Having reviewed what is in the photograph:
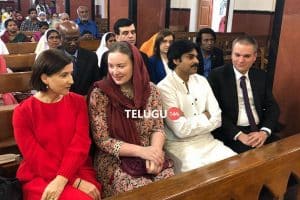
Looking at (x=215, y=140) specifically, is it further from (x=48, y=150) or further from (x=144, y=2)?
(x=144, y=2)

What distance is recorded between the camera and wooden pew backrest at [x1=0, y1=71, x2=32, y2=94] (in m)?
2.34

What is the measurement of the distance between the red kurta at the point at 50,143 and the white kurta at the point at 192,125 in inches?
21.0

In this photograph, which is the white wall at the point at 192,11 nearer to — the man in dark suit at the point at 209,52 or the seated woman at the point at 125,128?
the man in dark suit at the point at 209,52

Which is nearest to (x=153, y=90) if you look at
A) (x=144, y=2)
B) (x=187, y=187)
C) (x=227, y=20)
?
(x=187, y=187)

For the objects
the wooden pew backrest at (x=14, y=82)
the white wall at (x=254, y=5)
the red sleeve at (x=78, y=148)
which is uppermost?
the white wall at (x=254, y=5)

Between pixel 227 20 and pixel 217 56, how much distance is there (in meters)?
3.82

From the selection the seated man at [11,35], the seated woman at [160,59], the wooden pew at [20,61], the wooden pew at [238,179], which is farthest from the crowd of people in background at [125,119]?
the seated man at [11,35]

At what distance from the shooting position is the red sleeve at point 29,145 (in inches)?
60.8

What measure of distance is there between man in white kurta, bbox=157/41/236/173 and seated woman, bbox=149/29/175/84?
1.95 feet

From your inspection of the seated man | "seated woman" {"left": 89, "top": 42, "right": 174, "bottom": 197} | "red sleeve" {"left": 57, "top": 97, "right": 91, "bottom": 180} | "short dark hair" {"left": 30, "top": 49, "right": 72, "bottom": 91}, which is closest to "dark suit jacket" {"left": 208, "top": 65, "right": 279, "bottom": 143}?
"seated woman" {"left": 89, "top": 42, "right": 174, "bottom": 197}

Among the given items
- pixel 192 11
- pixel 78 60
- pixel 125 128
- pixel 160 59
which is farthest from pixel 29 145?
pixel 192 11

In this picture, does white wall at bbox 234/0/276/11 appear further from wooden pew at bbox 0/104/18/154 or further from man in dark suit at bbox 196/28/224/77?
wooden pew at bbox 0/104/18/154

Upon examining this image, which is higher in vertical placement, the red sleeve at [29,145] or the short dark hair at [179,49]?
the short dark hair at [179,49]

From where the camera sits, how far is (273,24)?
2598mm
